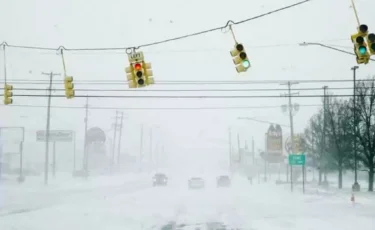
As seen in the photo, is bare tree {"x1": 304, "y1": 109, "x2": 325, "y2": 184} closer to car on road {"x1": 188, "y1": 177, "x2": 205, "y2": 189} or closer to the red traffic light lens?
car on road {"x1": 188, "y1": 177, "x2": 205, "y2": 189}

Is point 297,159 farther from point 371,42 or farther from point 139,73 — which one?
point 371,42

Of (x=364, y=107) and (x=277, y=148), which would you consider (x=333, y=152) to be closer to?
(x=277, y=148)

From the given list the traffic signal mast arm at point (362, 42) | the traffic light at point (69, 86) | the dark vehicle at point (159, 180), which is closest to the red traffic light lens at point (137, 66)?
the traffic light at point (69, 86)

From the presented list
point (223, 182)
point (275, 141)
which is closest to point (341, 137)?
point (275, 141)

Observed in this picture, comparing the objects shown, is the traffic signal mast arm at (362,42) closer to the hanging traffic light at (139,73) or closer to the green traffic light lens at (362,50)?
the green traffic light lens at (362,50)

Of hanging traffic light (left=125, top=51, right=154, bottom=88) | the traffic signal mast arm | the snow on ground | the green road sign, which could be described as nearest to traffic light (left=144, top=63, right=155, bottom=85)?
hanging traffic light (left=125, top=51, right=154, bottom=88)

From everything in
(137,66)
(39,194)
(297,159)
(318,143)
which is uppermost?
(137,66)

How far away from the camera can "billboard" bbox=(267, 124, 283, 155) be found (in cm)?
5497

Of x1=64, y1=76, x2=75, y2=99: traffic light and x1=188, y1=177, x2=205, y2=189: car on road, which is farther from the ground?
x1=64, y1=76, x2=75, y2=99: traffic light

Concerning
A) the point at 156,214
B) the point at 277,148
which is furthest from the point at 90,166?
the point at 156,214

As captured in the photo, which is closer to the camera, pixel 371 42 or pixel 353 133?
pixel 371 42

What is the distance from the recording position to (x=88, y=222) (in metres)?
20.6

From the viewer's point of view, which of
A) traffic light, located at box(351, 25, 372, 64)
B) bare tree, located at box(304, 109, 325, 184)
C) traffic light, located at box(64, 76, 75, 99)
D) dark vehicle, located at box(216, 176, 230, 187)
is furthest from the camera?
bare tree, located at box(304, 109, 325, 184)

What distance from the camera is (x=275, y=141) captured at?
Answer: 55375mm
